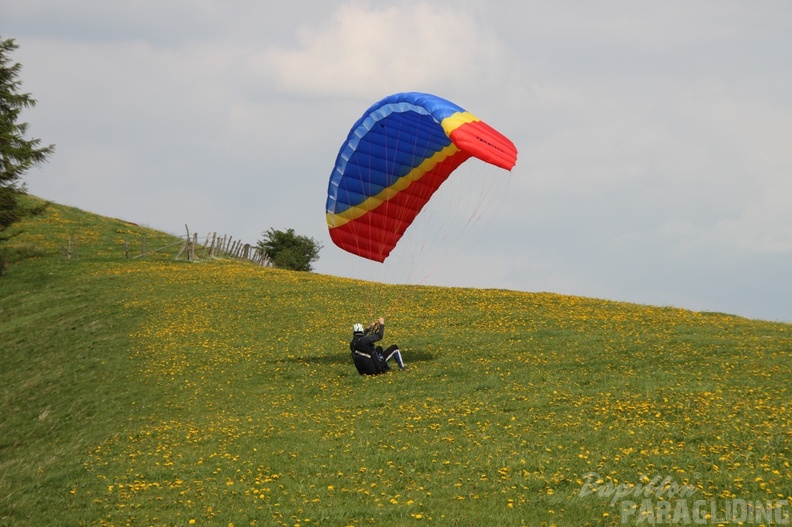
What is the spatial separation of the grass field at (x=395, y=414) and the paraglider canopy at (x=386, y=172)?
530 cm

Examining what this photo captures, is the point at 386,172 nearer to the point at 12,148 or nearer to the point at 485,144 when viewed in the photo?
the point at 485,144

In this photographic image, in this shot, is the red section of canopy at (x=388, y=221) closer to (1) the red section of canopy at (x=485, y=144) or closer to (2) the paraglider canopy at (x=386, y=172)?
(2) the paraglider canopy at (x=386, y=172)

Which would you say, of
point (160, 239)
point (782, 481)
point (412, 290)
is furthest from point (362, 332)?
point (160, 239)

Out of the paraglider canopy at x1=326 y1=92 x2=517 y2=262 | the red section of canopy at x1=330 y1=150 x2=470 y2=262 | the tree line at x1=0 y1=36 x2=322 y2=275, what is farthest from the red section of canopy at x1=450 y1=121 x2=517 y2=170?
the tree line at x1=0 y1=36 x2=322 y2=275

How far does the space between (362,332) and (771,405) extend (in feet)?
44.8

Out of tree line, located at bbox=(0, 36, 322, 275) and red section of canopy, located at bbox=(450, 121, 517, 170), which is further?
tree line, located at bbox=(0, 36, 322, 275)

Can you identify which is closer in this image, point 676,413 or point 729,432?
point 729,432

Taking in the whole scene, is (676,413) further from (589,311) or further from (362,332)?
(589,311)

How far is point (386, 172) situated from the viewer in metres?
29.8

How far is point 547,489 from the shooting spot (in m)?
16.5

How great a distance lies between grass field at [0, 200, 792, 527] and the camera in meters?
16.4

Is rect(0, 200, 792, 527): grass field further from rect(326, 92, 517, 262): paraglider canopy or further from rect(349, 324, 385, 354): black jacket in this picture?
rect(326, 92, 517, 262): paraglider canopy

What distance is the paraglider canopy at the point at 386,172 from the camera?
2850 cm

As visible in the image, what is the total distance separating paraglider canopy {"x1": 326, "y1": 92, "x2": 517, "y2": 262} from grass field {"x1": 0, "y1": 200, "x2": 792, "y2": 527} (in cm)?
530
